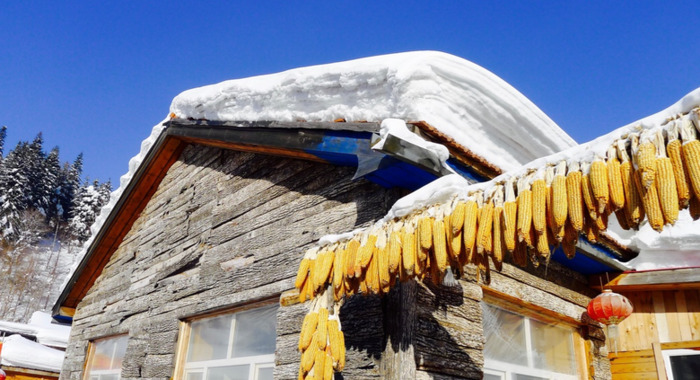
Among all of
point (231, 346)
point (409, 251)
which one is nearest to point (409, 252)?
point (409, 251)

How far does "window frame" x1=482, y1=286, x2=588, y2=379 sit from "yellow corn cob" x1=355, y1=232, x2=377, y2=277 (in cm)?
147

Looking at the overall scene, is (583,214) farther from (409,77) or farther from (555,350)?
(555,350)

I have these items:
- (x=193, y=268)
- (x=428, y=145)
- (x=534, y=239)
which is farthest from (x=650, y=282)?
(x=193, y=268)

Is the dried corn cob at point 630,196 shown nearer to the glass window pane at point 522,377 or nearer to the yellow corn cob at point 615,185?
the yellow corn cob at point 615,185

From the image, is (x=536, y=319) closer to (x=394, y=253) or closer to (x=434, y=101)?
(x=434, y=101)

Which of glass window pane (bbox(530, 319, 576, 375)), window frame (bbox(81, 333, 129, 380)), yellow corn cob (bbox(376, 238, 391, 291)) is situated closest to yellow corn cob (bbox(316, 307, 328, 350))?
yellow corn cob (bbox(376, 238, 391, 291))

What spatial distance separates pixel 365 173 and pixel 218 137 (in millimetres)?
2502

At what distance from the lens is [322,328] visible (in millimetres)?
2469

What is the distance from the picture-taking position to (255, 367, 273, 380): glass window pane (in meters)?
3.72

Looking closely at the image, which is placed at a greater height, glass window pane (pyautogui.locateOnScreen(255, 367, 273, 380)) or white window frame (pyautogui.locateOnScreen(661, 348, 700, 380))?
white window frame (pyautogui.locateOnScreen(661, 348, 700, 380))

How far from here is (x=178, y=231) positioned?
229 inches

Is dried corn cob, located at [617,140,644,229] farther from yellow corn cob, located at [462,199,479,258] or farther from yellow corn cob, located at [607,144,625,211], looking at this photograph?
yellow corn cob, located at [462,199,479,258]

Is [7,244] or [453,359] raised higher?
[7,244]

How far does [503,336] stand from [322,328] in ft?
6.48
